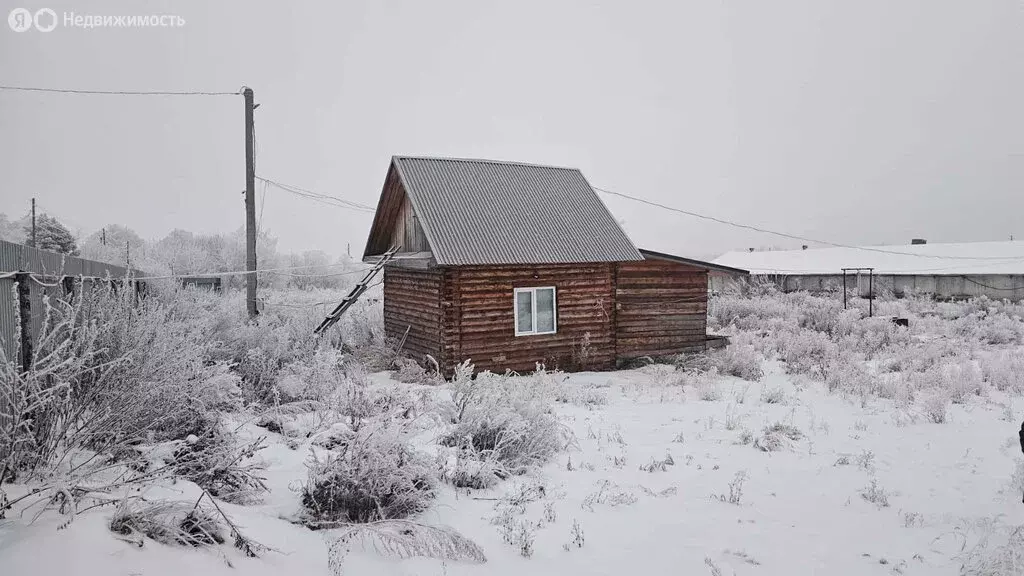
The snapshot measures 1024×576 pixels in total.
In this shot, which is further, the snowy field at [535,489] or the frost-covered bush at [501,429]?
the frost-covered bush at [501,429]

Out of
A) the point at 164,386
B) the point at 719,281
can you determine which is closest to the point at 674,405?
the point at 164,386

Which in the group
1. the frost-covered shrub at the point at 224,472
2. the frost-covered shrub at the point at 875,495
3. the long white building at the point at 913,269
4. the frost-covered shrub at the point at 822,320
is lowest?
the frost-covered shrub at the point at 875,495

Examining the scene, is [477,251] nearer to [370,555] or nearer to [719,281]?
[370,555]

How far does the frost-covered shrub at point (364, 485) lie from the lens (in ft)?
15.7

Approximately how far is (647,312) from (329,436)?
10528mm

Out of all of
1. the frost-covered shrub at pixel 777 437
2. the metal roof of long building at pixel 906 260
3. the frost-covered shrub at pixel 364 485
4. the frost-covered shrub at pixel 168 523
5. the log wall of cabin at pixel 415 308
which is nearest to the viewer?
the frost-covered shrub at pixel 168 523

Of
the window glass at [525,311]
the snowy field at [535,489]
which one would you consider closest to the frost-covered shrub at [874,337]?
the snowy field at [535,489]

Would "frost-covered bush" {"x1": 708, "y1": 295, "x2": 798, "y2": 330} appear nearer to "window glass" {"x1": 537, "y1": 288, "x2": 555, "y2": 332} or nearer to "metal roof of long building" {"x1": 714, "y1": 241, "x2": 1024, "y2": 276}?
"window glass" {"x1": 537, "y1": 288, "x2": 555, "y2": 332}

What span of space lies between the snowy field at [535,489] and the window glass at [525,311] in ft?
11.4

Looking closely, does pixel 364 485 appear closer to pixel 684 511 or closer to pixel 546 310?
pixel 684 511

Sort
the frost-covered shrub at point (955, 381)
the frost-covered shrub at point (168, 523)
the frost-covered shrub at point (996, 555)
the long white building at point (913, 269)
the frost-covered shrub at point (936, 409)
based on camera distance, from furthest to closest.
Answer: the long white building at point (913, 269)
the frost-covered shrub at point (955, 381)
the frost-covered shrub at point (936, 409)
the frost-covered shrub at point (996, 555)
the frost-covered shrub at point (168, 523)

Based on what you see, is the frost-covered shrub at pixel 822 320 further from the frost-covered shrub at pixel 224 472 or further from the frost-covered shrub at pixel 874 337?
the frost-covered shrub at pixel 224 472

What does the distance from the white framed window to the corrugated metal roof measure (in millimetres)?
896

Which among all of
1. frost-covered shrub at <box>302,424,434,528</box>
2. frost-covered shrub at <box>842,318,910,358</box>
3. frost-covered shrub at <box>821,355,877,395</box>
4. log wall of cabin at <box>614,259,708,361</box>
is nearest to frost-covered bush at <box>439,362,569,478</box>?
frost-covered shrub at <box>302,424,434,528</box>
